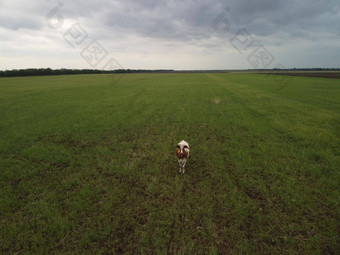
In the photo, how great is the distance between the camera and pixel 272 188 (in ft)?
19.3

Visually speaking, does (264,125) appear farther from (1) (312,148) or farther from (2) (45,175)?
(2) (45,175)

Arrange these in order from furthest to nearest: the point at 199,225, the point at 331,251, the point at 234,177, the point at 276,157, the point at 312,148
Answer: the point at 312,148 → the point at 276,157 → the point at 234,177 → the point at 199,225 → the point at 331,251

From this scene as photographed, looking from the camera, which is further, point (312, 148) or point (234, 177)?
point (312, 148)

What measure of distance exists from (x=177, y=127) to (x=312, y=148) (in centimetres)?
819

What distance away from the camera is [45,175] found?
6.89 m

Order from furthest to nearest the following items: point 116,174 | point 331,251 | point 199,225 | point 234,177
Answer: point 116,174
point 234,177
point 199,225
point 331,251

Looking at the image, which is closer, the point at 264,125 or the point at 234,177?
the point at 234,177

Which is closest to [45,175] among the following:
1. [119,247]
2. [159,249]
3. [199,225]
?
[119,247]

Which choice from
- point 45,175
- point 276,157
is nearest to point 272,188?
point 276,157

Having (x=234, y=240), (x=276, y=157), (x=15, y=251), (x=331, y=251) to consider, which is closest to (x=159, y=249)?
(x=234, y=240)

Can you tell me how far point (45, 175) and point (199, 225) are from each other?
6.73 m

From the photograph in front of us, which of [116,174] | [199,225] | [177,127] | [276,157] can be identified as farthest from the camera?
[177,127]

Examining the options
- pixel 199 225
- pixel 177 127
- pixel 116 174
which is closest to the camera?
pixel 199 225

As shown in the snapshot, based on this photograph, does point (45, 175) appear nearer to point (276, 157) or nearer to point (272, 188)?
point (272, 188)
